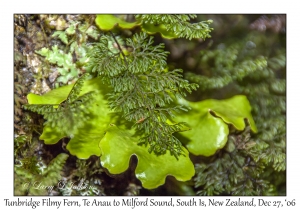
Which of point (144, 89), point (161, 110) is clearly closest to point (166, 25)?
point (144, 89)

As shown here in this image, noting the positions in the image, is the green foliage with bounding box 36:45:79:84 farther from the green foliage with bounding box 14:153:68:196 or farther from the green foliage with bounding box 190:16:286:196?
the green foliage with bounding box 190:16:286:196

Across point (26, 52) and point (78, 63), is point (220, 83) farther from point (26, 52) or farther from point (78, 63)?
point (26, 52)

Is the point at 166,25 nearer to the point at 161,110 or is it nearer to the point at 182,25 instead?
the point at 182,25

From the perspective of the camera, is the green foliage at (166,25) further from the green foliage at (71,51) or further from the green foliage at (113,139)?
the green foliage at (113,139)

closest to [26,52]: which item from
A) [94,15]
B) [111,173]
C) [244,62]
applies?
[94,15]

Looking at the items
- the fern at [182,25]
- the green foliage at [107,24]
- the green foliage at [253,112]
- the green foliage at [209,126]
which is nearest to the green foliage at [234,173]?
the green foliage at [253,112]

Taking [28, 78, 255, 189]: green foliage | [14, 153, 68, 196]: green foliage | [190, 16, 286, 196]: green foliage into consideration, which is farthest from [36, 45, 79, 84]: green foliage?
[190, 16, 286, 196]: green foliage
